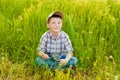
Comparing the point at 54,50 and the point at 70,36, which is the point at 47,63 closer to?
the point at 54,50

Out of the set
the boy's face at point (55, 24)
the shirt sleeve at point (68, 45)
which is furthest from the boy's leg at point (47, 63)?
the boy's face at point (55, 24)

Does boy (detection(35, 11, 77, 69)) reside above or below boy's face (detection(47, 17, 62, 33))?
below

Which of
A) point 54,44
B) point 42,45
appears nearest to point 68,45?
point 54,44

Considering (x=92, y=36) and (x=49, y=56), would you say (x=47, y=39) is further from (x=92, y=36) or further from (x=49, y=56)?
(x=92, y=36)

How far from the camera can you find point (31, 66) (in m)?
3.51

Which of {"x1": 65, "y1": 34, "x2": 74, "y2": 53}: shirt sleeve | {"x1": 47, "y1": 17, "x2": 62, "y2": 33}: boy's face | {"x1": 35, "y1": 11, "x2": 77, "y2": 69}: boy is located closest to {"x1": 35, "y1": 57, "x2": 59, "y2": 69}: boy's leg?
{"x1": 35, "y1": 11, "x2": 77, "y2": 69}: boy

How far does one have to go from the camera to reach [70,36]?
372 centimetres

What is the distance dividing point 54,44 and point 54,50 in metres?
0.06

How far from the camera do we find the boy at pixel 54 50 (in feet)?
11.0

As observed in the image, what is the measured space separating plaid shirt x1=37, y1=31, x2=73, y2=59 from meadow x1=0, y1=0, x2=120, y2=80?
18 centimetres

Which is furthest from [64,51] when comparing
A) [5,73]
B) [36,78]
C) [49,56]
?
[5,73]

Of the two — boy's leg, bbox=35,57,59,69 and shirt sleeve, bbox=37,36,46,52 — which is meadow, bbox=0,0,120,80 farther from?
shirt sleeve, bbox=37,36,46,52

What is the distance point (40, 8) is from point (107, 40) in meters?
0.85

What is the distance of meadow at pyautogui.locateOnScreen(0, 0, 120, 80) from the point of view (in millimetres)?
3381
